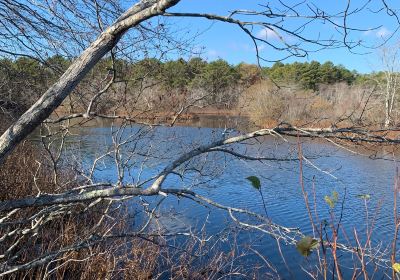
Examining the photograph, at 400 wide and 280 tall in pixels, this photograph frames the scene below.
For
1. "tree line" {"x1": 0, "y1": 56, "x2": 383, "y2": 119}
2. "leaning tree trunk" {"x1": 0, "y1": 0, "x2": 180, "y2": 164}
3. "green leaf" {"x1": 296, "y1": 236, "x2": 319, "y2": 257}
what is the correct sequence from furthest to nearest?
1. "tree line" {"x1": 0, "y1": 56, "x2": 383, "y2": 119}
2. "leaning tree trunk" {"x1": 0, "y1": 0, "x2": 180, "y2": 164}
3. "green leaf" {"x1": 296, "y1": 236, "x2": 319, "y2": 257}

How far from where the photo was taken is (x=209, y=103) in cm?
492

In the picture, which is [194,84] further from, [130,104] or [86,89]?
[86,89]

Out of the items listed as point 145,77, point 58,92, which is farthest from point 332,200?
point 145,77

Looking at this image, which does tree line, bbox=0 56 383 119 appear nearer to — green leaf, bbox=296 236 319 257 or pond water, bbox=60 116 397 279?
pond water, bbox=60 116 397 279

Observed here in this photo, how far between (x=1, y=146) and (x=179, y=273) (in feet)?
13.1

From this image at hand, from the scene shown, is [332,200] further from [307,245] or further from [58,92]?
[58,92]

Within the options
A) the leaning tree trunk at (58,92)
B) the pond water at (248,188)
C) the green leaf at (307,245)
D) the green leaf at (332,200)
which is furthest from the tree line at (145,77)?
the green leaf at (307,245)

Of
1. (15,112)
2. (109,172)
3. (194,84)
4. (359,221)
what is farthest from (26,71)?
(359,221)

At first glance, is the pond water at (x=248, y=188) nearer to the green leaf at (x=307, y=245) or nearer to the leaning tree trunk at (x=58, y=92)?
the leaning tree trunk at (x=58, y=92)

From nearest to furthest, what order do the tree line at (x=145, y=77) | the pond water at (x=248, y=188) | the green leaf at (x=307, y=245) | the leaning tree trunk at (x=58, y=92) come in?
the green leaf at (x=307, y=245) → the leaning tree trunk at (x=58, y=92) → the tree line at (x=145, y=77) → the pond water at (x=248, y=188)

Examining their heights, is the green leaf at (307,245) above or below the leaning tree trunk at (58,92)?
below

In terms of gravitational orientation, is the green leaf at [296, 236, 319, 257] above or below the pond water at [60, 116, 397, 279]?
above

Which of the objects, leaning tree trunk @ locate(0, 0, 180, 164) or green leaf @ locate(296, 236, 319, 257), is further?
leaning tree trunk @ locate(0, 0, 180, 164)

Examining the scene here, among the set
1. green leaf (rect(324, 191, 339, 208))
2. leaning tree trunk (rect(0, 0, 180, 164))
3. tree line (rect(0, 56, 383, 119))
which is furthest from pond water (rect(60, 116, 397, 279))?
green leaf (rect(324, 191, 339, 208))
